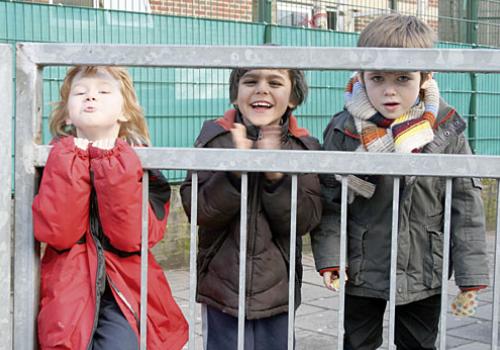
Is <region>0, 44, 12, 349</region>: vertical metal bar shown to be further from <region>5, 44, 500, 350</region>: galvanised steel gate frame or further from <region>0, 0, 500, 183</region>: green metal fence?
<region>0, 0, 500, 183</region>: green metal fence

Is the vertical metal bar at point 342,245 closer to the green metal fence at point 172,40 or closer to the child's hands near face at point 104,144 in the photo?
the child's hands near face at point 104,144

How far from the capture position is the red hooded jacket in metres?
2.48

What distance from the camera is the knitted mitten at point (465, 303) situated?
3043 millimetres

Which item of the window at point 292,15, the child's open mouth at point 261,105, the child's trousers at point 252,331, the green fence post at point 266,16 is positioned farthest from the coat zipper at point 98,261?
the window at point 292,15

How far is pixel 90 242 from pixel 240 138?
551 mm

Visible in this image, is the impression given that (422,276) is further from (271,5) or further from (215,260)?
(271,5)

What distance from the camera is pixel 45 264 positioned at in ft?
8.91

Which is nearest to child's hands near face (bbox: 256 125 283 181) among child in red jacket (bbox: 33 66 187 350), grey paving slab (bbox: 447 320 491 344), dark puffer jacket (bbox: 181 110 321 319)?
dark puffer jacket (bbox: 181 110 321 319)

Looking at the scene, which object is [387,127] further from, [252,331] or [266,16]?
→ [266,16]

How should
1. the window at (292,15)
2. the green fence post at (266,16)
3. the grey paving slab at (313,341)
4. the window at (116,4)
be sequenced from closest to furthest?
1. the grey paving slab at (313,341)
2. the window at (116,4)
3. the green fence post at (266,16)
4. the window at (292,15)

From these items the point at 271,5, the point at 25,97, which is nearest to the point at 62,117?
the point at 25,97

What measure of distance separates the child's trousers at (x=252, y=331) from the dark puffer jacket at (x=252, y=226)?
0.23ft

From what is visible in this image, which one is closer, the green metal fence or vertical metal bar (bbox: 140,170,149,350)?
vertical metal bar (bbox: 140,170,149,350)

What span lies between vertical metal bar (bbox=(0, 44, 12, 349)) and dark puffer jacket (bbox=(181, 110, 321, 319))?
1.99 feet
